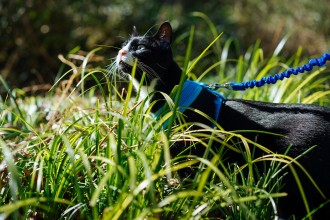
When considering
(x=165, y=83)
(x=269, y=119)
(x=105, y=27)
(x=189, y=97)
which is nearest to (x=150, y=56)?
(x=165, y=83)

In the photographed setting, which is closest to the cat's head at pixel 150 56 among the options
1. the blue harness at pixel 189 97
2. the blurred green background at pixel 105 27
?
the blue harness at pixel 189 97

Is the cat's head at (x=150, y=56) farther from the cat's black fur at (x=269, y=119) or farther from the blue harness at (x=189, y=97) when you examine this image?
the blue harness at (x=189, y=97)

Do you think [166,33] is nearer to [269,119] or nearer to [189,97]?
[189,97]

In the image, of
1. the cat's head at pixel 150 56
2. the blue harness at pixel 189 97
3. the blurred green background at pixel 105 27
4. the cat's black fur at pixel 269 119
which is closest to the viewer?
the cat's black fur at pixel 269 119

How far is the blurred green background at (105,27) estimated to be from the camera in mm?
5641

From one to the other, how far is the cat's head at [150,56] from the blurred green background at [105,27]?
7.33 ft

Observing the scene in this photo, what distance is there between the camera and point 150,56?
2445 millimetres

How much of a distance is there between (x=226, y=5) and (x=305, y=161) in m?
6.61

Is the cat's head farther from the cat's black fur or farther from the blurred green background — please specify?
the blurred green background

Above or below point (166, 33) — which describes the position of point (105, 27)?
below

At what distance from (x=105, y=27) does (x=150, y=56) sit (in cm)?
390

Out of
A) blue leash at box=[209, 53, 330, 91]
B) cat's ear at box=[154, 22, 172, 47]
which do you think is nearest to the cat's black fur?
cat's ear at box=[154, 22, 172, 47]

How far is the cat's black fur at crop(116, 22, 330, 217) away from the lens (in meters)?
2.04

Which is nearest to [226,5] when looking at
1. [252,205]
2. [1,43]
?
[1,43]
